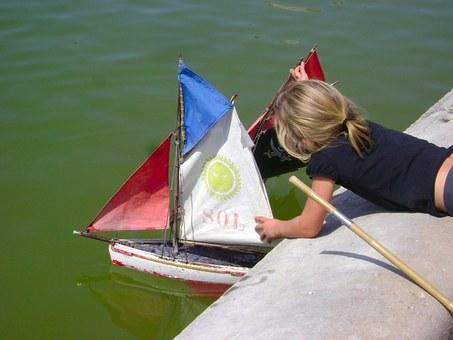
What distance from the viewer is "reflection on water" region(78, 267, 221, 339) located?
15.0 feet

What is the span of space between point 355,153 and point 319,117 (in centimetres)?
29

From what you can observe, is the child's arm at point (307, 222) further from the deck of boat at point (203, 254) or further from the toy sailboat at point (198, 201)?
the deck of boat at point (203, 254)

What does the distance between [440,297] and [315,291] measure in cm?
59

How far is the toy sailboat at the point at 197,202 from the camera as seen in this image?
4.36m

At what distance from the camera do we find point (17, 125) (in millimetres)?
6621

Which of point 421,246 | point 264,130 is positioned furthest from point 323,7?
point 421,246

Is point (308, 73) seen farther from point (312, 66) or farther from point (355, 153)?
point (355, 153)

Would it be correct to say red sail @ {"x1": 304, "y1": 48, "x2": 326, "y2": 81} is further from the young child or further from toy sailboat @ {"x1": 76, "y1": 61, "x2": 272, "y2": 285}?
the young child

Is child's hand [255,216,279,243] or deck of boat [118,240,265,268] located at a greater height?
child's hand [255,216,279,243]

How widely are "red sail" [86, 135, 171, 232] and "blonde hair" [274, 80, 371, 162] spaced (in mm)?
1601

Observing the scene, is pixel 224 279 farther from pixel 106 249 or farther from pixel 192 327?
pixel 192 327

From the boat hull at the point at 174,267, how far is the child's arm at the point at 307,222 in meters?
1.05

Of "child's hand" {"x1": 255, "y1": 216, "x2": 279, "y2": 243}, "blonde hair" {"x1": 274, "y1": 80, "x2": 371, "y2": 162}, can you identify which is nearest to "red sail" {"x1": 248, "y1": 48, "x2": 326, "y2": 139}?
"child's hand" {"x1": 255, "y1": 216, "x2": 279, "y2": 243}

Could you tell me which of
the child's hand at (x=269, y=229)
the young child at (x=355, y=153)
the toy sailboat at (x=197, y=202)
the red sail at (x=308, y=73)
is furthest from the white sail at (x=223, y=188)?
the young child at (x=355, y=153)
